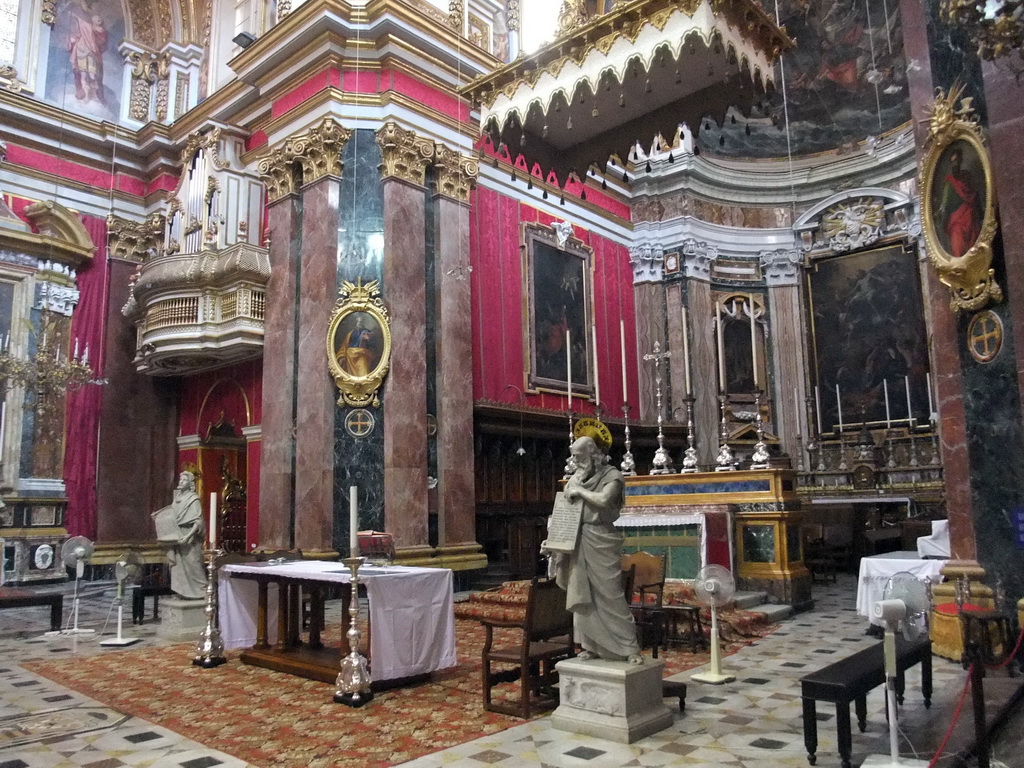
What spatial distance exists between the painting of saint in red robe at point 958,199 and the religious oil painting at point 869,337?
33.5 ft

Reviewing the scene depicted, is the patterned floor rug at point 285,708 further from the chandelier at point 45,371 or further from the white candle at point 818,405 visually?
the white candle at point 818,405

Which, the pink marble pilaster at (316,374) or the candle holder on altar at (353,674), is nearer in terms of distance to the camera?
the candle holder on altar at (353,674)

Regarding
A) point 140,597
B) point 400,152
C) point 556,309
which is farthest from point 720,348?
point 140,597

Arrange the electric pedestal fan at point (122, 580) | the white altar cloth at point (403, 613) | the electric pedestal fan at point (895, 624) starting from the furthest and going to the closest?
the electric pedestal fan at point (122, 580) < the white altar cloth at point (403, 613) < the electric pedestal fan at point (895, 624)

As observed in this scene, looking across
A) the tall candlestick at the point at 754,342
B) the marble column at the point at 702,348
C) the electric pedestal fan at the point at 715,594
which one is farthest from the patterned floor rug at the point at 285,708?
the tall candlestick at the point at 754,342

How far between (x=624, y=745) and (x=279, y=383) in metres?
8.82

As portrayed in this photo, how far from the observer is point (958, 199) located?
6.88 m

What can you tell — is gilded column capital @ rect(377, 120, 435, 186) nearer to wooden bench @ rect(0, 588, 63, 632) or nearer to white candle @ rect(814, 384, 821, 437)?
wooden bench @ rect(0, 588, 63, 632)

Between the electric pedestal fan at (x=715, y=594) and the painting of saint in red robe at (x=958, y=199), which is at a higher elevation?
the painting of saint in red robe at (x=958, y=199)

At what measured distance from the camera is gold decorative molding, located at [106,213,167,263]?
15969 millimetres

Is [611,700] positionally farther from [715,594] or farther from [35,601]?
[35,601]

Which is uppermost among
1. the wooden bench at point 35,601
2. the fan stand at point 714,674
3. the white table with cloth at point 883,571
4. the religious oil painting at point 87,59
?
the religious oil painting at point 87,59

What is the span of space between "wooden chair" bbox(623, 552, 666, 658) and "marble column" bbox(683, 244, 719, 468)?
885 centimetres

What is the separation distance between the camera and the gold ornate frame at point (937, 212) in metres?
6.61
